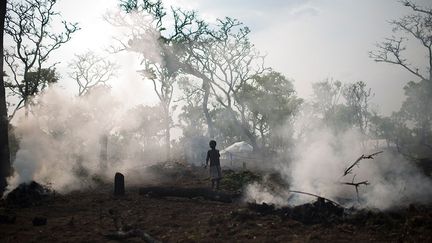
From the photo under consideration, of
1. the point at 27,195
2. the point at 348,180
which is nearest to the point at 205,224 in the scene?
the point at 348,180

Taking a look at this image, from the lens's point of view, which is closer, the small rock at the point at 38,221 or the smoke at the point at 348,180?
the small rock at the point at 38,221

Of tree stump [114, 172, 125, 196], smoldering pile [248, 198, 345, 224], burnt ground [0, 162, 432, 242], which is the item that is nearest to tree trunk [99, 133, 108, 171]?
tree stump [114, 172, 125, 196]

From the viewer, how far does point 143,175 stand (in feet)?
69.6

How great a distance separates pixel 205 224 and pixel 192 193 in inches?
142

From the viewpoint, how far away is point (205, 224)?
26.9 feet

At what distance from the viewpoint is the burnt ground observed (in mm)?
6723

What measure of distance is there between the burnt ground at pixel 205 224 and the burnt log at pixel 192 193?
0.27m

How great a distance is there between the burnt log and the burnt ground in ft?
0.87

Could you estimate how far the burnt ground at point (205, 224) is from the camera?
672 cm

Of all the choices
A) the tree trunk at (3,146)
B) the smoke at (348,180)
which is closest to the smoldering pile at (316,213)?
the smoke at (348,180)

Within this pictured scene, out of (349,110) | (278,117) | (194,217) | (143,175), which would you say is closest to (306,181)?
(194,217)

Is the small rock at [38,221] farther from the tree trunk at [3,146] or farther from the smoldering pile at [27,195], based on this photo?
the tree trunk at [3,146]

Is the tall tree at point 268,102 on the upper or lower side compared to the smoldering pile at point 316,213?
upper

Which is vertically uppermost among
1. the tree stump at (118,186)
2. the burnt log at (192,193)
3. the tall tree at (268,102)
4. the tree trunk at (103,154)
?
the tall tree at (268,102)
